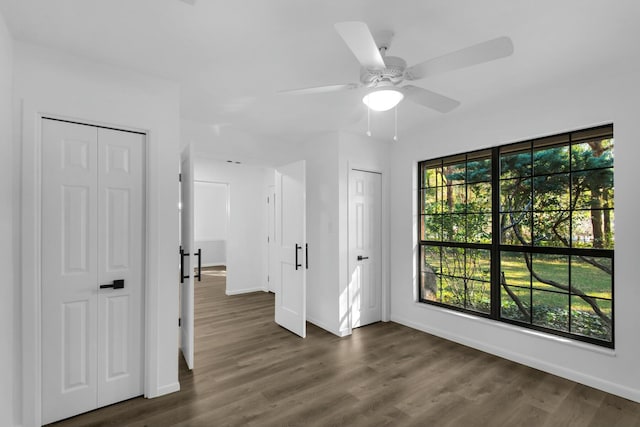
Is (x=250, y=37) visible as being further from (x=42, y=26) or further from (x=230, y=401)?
(x=230, y=401)

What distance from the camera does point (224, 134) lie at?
3.83 m

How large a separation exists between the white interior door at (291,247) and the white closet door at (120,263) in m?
1.77

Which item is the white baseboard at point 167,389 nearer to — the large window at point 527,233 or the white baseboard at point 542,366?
the white baseboard at point 542,366

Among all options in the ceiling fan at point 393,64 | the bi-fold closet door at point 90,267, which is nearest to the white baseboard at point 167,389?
the bi-fold closet door at point 90,267

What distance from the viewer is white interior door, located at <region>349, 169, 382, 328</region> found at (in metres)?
4.10

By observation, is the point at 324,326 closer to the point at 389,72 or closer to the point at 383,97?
the point at 383,97

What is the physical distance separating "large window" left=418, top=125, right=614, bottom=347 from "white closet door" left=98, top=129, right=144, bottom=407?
3264 millimetres

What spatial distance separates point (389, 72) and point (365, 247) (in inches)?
109

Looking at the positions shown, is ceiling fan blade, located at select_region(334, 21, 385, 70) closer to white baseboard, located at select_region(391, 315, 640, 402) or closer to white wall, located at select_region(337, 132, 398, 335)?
white wall, located at select_region(337, 132, 398, 335)

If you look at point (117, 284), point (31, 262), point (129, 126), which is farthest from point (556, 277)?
point (31, 262)

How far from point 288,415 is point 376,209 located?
2.80 m

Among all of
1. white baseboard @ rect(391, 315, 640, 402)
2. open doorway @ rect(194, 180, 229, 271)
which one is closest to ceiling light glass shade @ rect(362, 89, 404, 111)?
white baseboard @ rect(391, 315, 640, 402)

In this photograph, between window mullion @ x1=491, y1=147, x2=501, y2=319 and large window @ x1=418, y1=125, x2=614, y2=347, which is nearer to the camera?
large window @ x1=418, y1=125, x2=614, y2=347

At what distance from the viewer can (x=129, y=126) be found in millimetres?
2404
